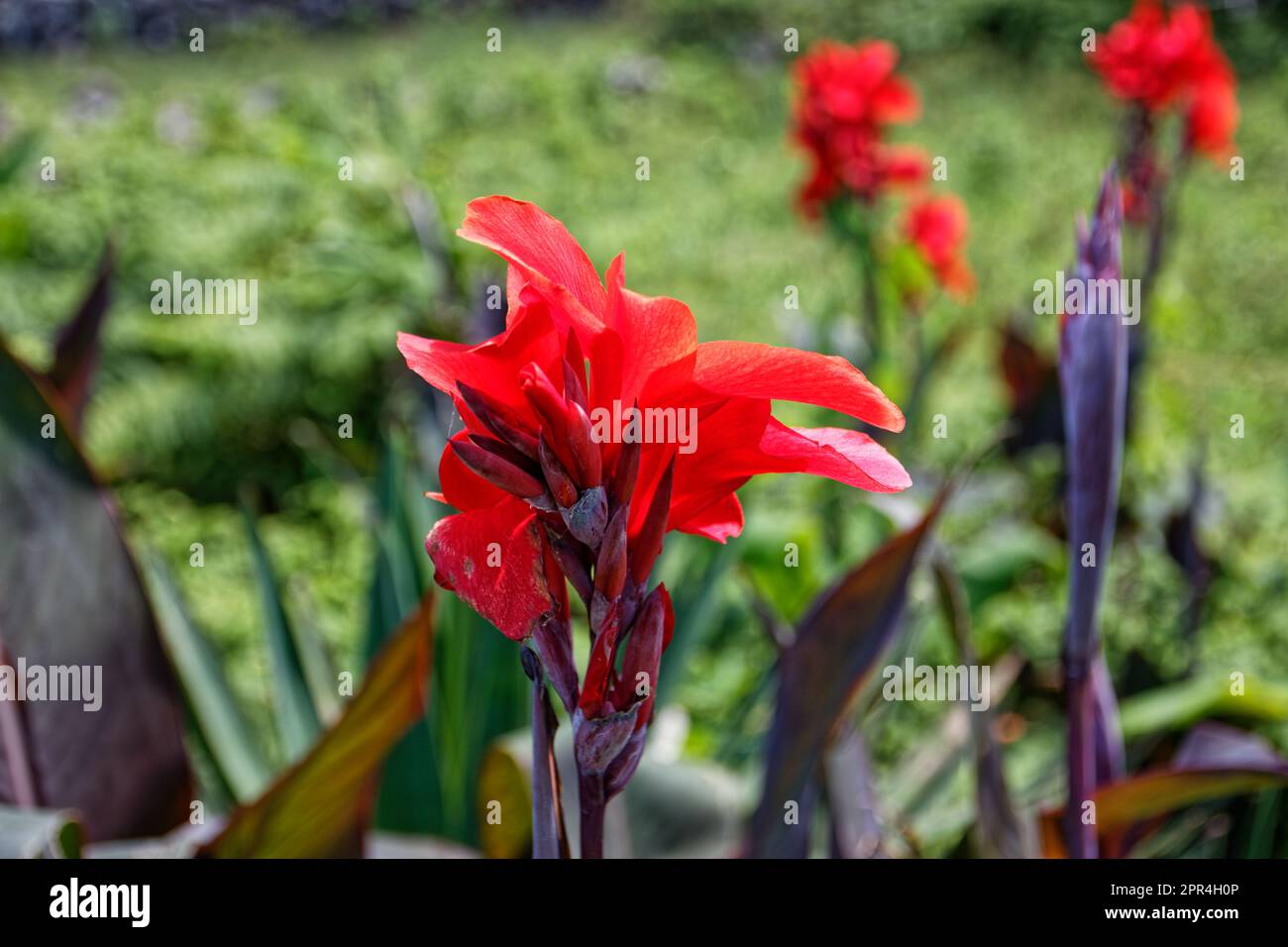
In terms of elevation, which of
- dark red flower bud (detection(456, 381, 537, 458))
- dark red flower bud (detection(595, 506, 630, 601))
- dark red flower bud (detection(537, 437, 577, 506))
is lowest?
dark red flower bud (detection(595, 506, 630, 601))

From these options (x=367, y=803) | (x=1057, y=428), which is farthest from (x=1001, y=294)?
(x=367, y=803)

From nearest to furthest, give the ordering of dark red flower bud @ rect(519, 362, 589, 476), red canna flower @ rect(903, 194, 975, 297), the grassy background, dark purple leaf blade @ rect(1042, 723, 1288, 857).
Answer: dark red flower bud @ rect(519, 362, 589, 476)
dark purple leaf blade @ rect(1042, 723, 1288, 857)
the grassy background
red canna flower @ rect(903, 194, 975, 297)

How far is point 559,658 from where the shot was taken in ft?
1.40

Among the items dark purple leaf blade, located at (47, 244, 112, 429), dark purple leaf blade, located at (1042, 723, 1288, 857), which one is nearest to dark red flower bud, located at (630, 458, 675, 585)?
dark purple leaf blade, located at (1042, 723, 1288, 857)

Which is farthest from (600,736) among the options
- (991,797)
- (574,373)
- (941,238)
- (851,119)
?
(941,238)

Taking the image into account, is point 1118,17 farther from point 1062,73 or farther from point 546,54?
point 546,54

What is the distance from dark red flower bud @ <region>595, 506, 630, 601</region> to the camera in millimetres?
402

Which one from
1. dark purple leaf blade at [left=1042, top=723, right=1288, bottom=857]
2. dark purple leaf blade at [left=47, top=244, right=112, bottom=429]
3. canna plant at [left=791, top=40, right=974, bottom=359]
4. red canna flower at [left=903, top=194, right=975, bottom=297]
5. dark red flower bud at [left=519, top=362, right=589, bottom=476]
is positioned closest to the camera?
dark red flower bud at [left=519, top=362, right=589, bottom=476]

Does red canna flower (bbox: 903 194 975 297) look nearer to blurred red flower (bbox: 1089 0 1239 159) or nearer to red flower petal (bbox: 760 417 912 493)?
blurred red flower (bbox: 1089 0 1239 159)

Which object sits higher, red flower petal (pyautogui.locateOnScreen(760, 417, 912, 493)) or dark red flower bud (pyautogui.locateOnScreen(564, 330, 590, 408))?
dark red flower bud (pyautogui.locateOnScreen(564, 330, 590, 408))

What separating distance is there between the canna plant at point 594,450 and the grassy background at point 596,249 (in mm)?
592

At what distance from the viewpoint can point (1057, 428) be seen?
2100 mm

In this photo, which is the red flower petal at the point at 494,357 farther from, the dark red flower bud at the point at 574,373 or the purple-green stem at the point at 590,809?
the purple-green stem at the point at 590,809

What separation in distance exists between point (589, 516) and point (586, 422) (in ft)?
0.11
